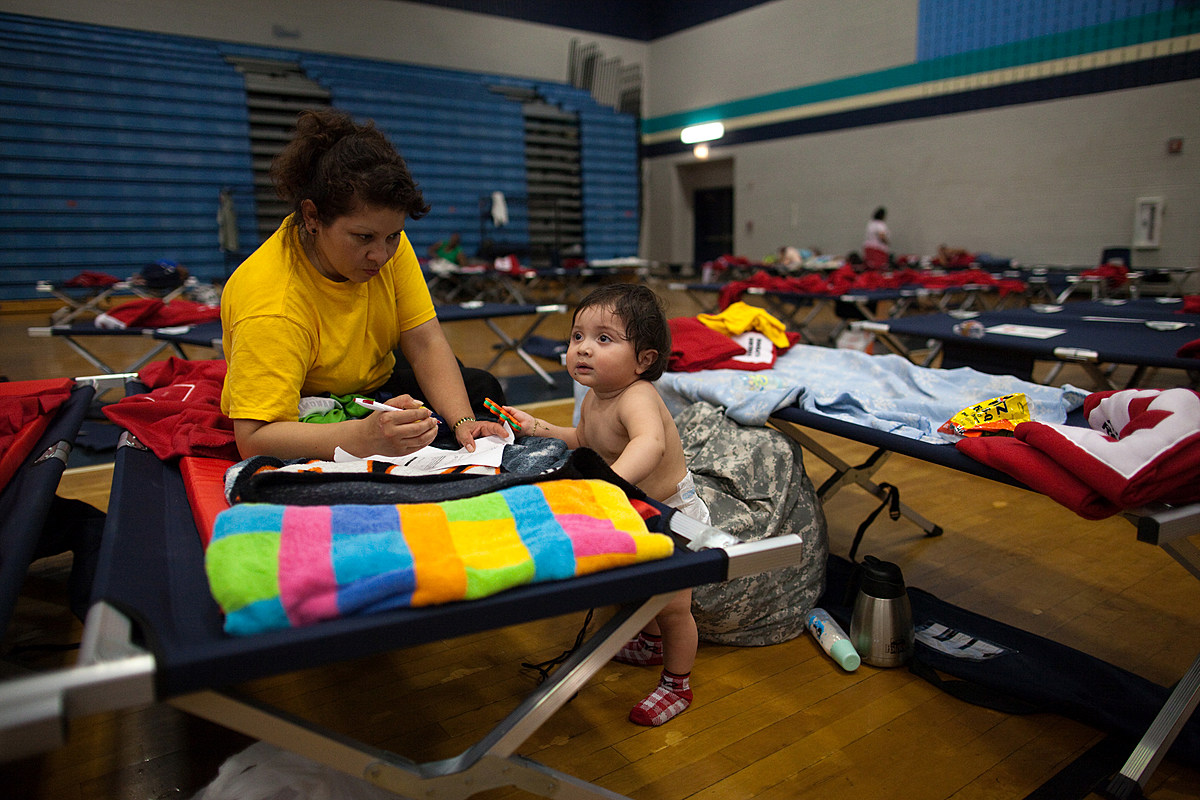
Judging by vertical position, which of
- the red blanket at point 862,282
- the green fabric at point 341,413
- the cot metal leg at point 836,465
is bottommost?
the cot metal leg at point 836,465

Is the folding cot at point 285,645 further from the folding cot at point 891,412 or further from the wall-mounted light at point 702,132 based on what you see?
the wall-mounted light at point 702,132

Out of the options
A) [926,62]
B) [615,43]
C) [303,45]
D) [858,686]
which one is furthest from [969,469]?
[615,43]

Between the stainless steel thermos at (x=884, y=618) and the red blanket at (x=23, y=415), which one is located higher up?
the red blanket at (x=23, y=415)

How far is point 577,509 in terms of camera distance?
113 cm

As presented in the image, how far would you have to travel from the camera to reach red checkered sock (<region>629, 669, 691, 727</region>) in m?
1.62

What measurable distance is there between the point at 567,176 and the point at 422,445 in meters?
13.5

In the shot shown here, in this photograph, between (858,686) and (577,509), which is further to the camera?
(858,686)

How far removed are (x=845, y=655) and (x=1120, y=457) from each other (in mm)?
793

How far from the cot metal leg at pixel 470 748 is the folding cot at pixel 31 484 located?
385 mm

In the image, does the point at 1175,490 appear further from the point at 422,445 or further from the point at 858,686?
the point at 422,445

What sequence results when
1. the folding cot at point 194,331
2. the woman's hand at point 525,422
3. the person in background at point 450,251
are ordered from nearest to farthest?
1. the woman's hand at point 525,422
2. the folding cot at point 194,331
3. the person in background at point 450,251

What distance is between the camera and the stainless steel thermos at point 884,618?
1.84m

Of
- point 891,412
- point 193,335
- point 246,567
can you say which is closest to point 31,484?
point 246,567

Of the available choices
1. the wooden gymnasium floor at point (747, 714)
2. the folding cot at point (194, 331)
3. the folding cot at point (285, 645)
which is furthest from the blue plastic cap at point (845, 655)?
the folding cot at point (194, 331)
